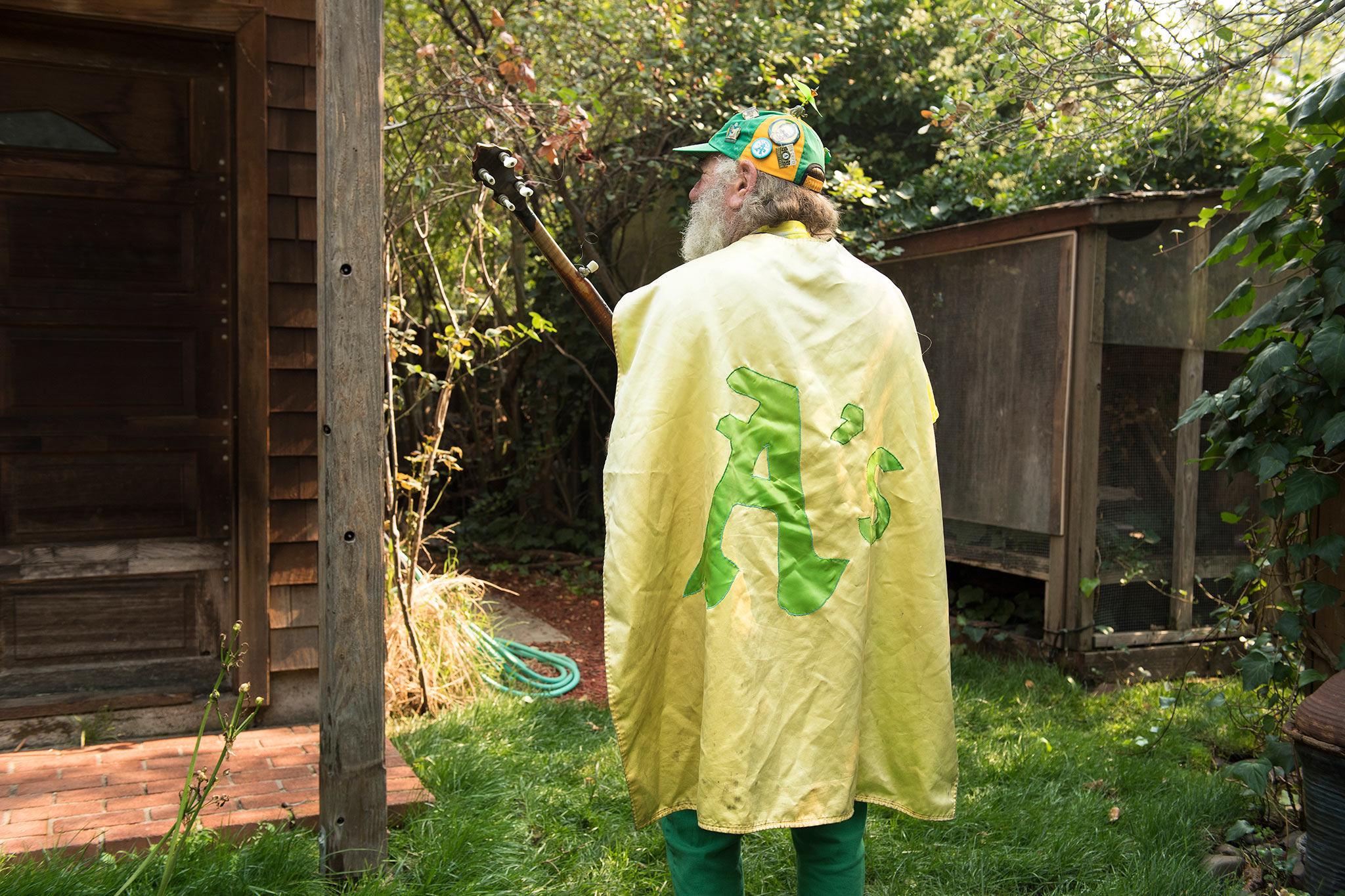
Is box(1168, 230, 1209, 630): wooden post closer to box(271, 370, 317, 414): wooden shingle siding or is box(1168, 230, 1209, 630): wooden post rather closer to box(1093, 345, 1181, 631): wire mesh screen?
box(1093, 345, 1181, 631): wire mesh screen

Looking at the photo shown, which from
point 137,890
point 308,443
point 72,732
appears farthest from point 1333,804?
point 72,732

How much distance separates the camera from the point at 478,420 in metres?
8.39

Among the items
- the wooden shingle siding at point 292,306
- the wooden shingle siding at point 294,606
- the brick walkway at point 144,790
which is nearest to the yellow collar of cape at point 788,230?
the brick walkway at point 144,790

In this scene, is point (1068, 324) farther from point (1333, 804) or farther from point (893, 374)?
point (893, 374)

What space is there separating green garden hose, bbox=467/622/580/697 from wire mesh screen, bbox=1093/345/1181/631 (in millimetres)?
2602

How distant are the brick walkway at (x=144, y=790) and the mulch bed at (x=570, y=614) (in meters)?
1.47

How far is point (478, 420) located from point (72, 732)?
505cm

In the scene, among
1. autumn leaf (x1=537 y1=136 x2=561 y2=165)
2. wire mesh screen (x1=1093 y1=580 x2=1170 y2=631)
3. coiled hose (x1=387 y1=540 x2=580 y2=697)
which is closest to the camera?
autumn leaf (x1=537 y1=136 x2=561 y2=165)

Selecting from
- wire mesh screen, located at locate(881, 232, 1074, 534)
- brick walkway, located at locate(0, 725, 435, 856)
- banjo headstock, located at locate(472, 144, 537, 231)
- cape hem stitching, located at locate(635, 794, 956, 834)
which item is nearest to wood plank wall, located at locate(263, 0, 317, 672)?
brick walkway, located at locate(0, 725, 435, 856)

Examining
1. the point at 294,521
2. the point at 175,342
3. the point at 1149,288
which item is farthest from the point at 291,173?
the point at 1149,288

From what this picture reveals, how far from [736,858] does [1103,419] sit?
384 cm

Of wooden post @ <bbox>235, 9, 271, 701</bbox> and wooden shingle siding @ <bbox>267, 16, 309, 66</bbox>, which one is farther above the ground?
wooden shingle siding @ <bbox>267, 16, 309, 66</bbox>

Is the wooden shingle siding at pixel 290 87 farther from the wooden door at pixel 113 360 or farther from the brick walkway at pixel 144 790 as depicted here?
the brick walkway at pixel 144 790

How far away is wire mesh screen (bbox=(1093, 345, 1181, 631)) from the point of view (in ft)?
16.5
